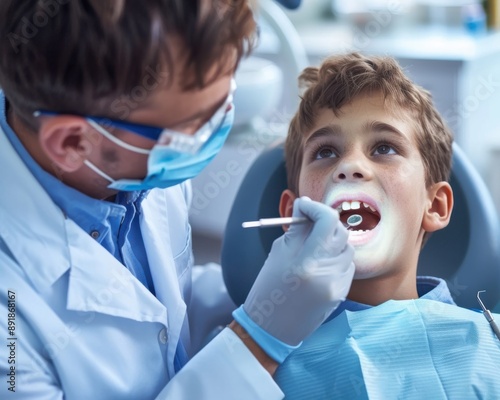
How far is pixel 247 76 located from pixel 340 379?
1406 mm

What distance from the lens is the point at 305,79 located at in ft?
5.11

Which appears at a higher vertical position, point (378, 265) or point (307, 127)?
point (307, 127)

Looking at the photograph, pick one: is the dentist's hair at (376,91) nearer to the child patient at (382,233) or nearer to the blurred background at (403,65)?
the child patient at (382,233)

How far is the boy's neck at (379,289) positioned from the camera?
1.42 m

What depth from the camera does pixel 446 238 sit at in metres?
1.59

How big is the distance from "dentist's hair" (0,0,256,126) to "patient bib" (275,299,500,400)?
57 centimetres

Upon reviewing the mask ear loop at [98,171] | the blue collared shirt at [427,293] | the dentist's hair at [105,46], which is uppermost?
the dentist's hair at [105,46]

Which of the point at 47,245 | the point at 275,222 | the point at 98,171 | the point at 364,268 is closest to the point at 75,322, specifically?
the point at 47,245

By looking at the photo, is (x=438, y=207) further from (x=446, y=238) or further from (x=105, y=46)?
(x=105, y=46)

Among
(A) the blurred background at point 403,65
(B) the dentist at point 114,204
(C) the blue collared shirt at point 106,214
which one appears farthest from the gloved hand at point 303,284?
(A) the blurred background at point 403,65

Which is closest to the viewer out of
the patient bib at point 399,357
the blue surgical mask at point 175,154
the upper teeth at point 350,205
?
the blue surgical mask at point 175,154

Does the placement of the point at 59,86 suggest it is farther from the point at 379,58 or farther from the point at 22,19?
the point at 379,58

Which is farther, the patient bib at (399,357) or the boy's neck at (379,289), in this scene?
the boy's neck at (379,289)

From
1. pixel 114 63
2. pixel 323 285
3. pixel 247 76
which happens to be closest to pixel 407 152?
pixel 323 285
